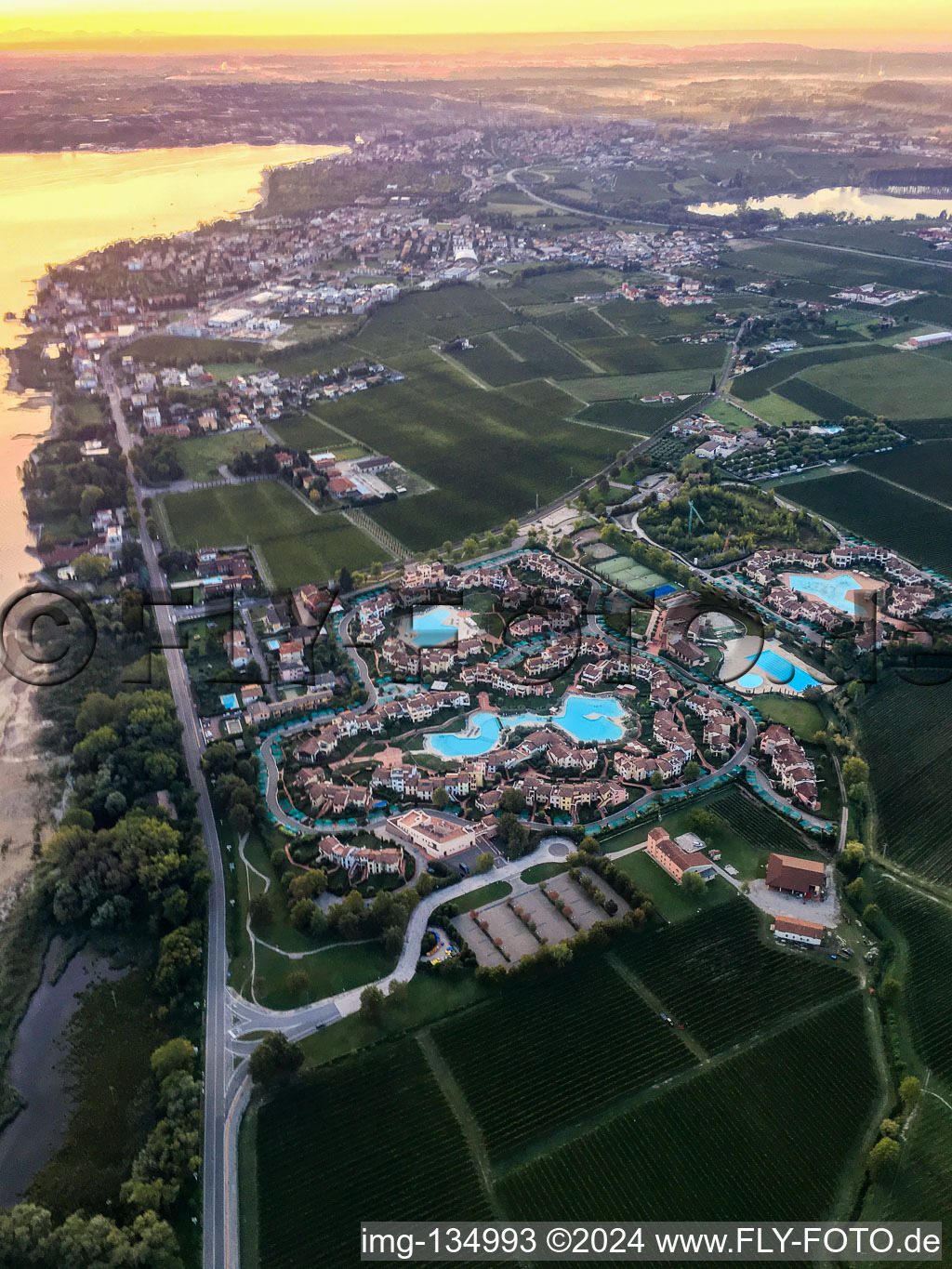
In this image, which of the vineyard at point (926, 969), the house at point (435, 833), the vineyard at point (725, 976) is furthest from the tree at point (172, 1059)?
the vineyard at point (926, 969)

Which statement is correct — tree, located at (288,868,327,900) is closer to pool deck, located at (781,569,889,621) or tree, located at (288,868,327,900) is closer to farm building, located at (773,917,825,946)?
farm building, located at (773,917,825,946)

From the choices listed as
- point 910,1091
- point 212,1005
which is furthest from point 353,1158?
point 910,1091

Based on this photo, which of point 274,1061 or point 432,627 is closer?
point 274,1061

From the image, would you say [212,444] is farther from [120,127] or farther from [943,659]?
[120,127]

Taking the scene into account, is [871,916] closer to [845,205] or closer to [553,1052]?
[553,1052]

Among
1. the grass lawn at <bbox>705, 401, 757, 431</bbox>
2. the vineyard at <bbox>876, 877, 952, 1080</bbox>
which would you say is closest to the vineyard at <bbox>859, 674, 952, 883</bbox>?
the vineyard at <bbox>876, 877, 952, 1080</bbox>

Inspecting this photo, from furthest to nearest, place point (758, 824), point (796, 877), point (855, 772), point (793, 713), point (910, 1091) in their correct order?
point (793, 713) → point (855, 772) → point (758, 824) → point (796, 877) → point (910, 1091)
